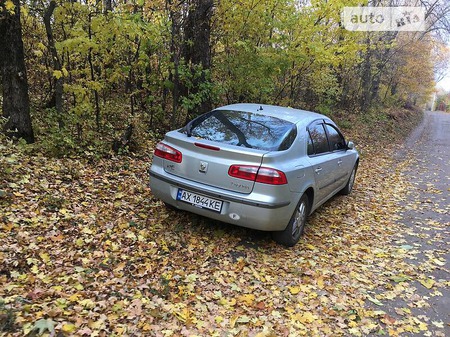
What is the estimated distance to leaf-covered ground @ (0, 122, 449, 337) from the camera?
296cm

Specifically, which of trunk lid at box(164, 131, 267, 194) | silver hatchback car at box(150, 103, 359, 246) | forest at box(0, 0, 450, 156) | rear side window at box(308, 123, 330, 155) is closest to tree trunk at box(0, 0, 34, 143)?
forest at box(0, 0, 450, 156)

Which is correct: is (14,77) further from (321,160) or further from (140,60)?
(321,160)

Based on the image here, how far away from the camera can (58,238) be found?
387 cm

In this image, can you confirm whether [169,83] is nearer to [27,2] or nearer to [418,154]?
[27,2]

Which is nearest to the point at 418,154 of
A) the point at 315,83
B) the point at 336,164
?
the point at 315,83

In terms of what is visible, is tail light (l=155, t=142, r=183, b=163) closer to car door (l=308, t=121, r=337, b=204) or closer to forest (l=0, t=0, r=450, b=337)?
forest (l=0, t=0, r=450, b=337)

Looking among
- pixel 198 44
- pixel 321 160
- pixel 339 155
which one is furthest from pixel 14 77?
pixel 339 155

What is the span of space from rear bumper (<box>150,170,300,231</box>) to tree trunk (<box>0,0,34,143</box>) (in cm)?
315

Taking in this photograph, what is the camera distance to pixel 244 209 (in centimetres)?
393

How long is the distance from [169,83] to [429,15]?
22.0m

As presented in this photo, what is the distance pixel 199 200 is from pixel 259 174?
796 mm

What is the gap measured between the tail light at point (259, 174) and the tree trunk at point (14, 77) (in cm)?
371

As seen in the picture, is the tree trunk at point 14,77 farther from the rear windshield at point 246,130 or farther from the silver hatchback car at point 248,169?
the rear windshield at point 246,130

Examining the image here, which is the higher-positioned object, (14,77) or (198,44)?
(198,44)
